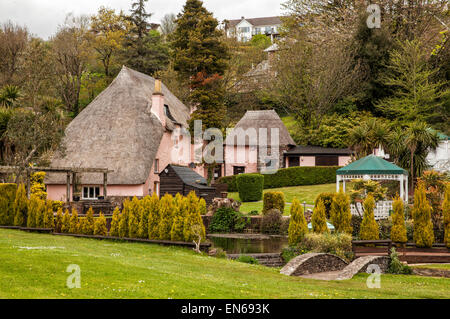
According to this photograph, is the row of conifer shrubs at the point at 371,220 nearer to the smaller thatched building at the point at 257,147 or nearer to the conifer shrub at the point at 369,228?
the conifer shrub at the point at 369,228

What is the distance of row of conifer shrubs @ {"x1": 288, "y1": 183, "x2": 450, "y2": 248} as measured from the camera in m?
18.1

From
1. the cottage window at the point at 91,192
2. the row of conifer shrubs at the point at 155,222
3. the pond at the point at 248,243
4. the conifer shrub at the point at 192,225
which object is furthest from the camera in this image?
the cottage window at the point at 91,192

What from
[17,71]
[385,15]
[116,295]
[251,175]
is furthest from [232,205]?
[385,15]

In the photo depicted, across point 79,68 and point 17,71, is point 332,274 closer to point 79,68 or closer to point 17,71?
point 17,71

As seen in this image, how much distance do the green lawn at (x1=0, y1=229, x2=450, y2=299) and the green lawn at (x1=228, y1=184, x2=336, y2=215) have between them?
61.7 ft

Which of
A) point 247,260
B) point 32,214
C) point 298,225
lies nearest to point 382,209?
point 298,225

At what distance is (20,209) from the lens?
20969 millimetres

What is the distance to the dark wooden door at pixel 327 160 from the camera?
46.1 metres

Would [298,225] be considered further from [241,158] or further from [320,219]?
[241,158]

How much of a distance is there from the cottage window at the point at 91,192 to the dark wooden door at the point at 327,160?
70.8ft

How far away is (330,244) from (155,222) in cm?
661

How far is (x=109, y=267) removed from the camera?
36.2ft

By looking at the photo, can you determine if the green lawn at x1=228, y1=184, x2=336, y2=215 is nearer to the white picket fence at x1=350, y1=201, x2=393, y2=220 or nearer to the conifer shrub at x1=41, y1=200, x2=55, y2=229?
the white picket fence at x1=350, y1=201, x2=393, y2=220

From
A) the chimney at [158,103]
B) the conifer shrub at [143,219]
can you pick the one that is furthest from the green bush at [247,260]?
the chimney at [158,103]
